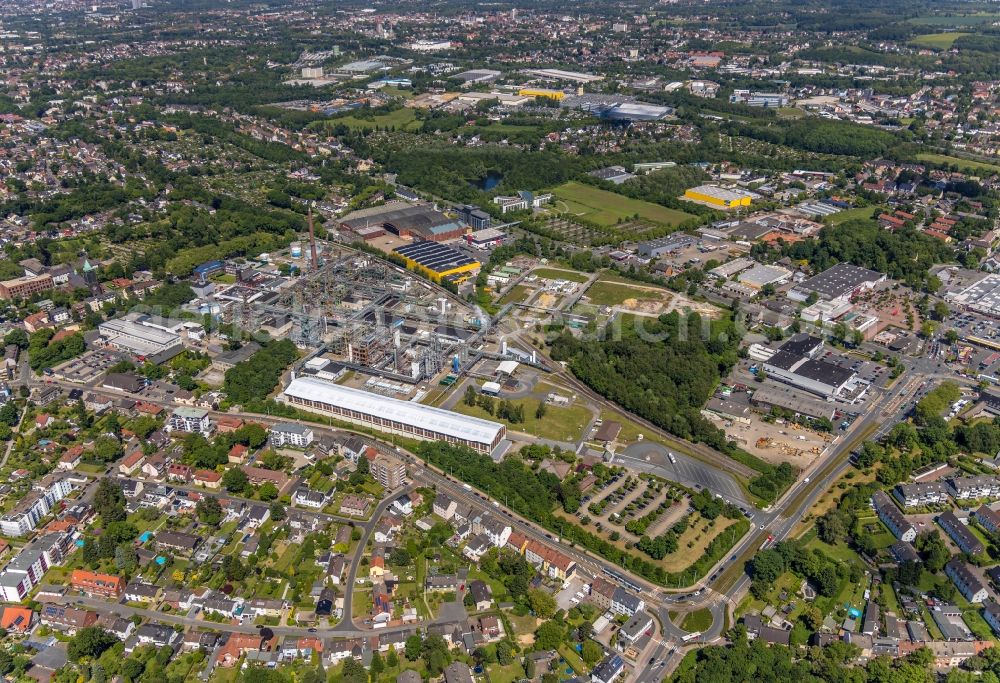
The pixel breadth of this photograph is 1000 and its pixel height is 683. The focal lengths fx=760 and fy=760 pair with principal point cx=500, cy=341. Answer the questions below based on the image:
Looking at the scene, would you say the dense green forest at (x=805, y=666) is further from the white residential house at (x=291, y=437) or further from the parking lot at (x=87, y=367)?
the parking lot at (x=87, y=367)

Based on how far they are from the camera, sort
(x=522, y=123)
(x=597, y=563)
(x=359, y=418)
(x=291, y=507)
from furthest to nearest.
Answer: (x=522, y=123)
(x=359, y=418)
(x=291, y=507)
(x=597, y=563)

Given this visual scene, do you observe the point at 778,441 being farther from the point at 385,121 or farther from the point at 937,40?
the point at 937,40

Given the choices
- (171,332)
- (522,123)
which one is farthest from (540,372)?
(522,123)

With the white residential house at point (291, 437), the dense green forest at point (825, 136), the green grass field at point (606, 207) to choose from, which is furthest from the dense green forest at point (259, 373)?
the dense green forest at point (825, 136)

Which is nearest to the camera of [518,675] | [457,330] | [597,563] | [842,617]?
[518,675]

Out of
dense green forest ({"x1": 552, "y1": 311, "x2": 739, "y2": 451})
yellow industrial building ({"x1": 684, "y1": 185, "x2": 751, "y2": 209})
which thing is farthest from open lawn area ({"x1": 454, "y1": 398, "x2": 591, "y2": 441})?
yellow industrial building ({"x1": 684, "y1": 185, "x2": 751, "y2": 209})

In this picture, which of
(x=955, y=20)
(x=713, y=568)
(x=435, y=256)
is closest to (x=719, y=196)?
(x=435, y=256)

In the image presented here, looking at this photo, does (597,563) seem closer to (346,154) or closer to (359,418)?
(359,418)
